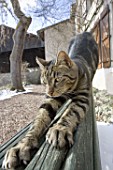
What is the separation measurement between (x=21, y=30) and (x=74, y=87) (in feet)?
18.8

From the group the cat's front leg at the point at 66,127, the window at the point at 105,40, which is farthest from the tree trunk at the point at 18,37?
the cat's front leg at the point at 66,127

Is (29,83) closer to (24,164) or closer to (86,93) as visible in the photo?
(86,93)

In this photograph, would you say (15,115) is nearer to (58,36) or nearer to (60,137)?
(60,137)

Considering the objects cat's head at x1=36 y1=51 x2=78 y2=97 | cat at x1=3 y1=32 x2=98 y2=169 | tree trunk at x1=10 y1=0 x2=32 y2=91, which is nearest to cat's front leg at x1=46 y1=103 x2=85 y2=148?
cat at x1=3 y1=32 x2=98 y2=169

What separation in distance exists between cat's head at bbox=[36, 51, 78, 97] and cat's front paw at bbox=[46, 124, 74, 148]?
468 millimetres

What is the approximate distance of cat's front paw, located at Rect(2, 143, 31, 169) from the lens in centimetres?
72

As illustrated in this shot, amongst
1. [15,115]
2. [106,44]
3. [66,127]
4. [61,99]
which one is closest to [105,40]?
[106,44]

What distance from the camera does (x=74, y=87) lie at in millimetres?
1416

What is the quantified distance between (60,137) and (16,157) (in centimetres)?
17

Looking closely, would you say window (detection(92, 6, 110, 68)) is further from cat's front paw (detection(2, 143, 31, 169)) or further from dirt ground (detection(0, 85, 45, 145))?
cat's front paw (detection(2, 143, 31, 169))

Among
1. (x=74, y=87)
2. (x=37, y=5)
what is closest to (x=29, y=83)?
(x=37, y=5)

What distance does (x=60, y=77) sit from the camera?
4.53ft

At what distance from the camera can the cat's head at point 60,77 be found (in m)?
1.38

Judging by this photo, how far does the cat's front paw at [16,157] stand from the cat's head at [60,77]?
1.94 feet
